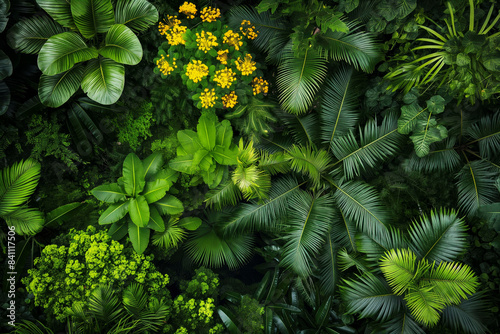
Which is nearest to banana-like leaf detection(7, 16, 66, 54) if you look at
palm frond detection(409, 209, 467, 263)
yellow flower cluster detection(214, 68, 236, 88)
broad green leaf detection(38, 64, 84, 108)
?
broad green leaf detection(38, 64, 84, 108)

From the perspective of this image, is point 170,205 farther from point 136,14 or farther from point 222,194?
point 136,14

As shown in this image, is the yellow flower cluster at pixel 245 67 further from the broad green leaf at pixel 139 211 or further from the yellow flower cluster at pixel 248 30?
the broad green leaf at pixel 139 211

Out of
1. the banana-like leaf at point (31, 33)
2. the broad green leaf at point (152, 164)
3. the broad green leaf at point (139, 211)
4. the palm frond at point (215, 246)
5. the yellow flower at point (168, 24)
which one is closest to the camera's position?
the banana-like leaf at point (31, 33)

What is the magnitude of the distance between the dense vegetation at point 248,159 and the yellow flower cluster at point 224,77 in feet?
0.05

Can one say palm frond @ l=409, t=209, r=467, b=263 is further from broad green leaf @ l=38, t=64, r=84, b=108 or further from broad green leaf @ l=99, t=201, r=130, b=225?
broad green leaf @ l=38, t=64, r=84, b=108

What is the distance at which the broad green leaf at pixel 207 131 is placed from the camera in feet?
12.0

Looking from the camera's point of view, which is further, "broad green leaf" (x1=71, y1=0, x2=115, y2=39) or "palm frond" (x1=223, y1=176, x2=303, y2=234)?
"palm frond" (x1=223, y1=176, x2=303, y2=234)

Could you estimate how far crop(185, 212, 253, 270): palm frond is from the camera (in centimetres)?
434

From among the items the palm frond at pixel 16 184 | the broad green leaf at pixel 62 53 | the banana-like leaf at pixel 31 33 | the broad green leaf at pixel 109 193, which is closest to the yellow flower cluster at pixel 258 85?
the broad green leaf at pixel 62 53

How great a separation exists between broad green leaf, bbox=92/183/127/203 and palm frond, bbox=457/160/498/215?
13.9 feet

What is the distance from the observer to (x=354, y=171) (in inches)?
163

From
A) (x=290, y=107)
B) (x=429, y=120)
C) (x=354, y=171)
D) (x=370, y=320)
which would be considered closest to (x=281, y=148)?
(x=290, y=107)

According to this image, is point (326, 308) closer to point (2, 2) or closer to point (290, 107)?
point (290, 107)

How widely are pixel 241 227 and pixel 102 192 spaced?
1.77m
